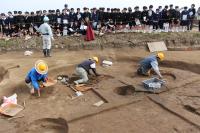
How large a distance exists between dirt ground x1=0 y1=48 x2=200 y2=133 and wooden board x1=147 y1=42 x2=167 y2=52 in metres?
1.27

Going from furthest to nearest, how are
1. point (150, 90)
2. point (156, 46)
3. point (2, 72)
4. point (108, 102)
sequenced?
1. point (156, 46)
2. point (2, 72)
3. point (150, 90)
4. point (108, 102)

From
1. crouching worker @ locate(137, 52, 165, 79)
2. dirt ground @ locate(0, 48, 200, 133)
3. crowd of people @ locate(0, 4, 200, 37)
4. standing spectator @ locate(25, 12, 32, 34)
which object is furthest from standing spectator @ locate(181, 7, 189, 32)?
standing spectator @ locate(25, 12, 32, 34)

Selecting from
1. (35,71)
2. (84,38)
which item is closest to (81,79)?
(35,71)

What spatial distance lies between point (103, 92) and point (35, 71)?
2326mm

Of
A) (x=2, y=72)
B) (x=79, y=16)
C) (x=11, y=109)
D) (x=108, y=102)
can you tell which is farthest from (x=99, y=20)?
(x=11, y=109)

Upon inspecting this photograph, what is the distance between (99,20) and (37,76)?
7.26 metres

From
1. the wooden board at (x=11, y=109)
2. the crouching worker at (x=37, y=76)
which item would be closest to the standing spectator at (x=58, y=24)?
the crouching worker at (x=37, y=76)

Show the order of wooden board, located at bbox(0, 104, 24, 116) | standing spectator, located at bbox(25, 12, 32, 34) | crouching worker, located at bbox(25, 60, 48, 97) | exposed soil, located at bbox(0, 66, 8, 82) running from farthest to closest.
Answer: standing spectator, located at bbox(25, 12, 32, 34), exposed soil, located at bbox(0, 66, 8, 82), crouching worker, located at bbox(25, 60, 48, 97), wooden board, located at bbox(0, 104, 24, 116)

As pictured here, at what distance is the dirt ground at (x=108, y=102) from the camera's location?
764 centimetres

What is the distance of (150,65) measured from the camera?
437 inches

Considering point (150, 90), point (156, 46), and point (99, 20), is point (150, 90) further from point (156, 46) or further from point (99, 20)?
point (99, 20)

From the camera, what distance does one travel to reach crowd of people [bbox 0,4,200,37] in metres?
15.6

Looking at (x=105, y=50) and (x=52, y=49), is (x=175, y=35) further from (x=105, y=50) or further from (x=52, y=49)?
(x=52, y=49)

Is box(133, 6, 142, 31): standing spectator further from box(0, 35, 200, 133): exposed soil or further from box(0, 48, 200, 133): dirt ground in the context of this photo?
box(0, 48, 200, 133): dirt ground
